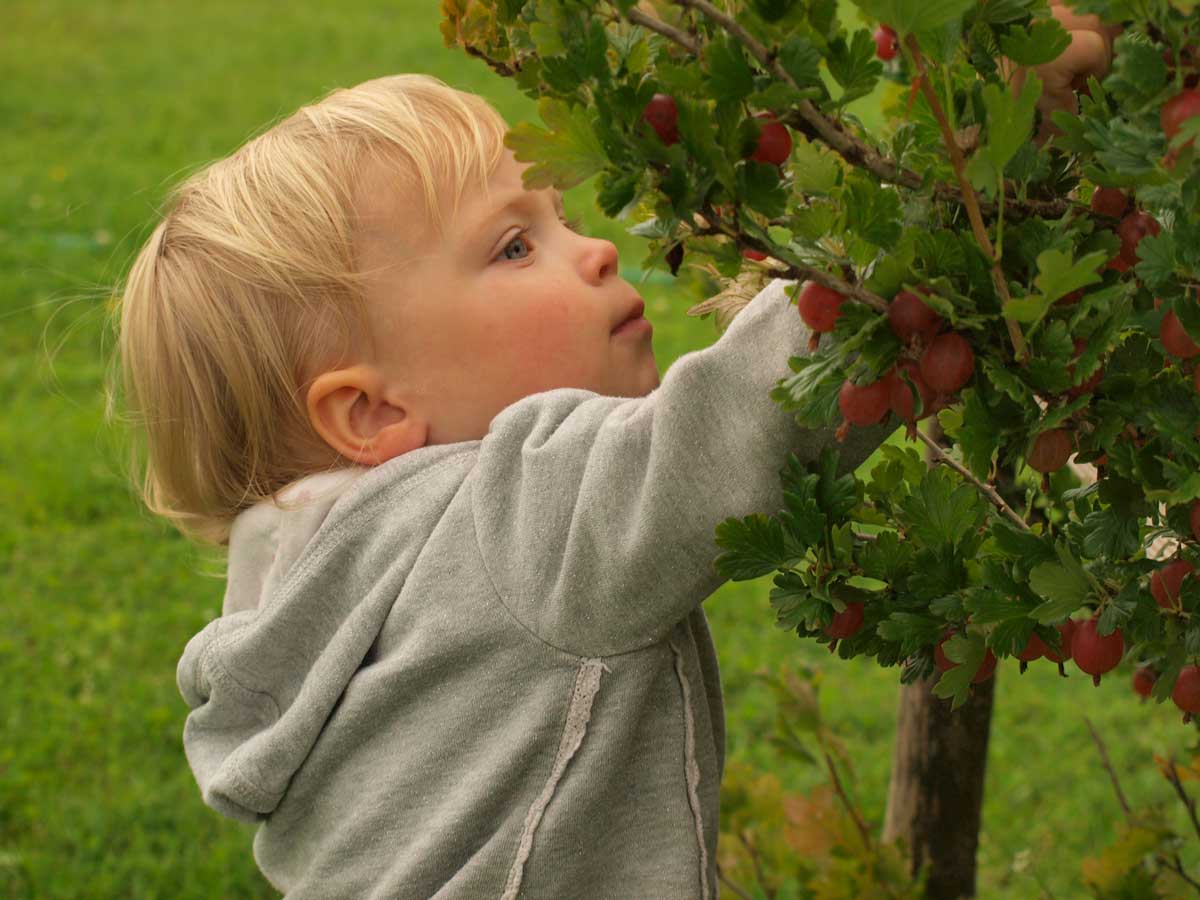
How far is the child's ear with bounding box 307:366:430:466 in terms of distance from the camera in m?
2.08

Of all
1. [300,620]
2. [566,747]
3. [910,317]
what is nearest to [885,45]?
[910,317]

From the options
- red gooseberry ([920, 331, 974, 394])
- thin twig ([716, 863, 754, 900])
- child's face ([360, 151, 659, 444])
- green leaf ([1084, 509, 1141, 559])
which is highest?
red gooseberry ([920, 331, 974, 394])

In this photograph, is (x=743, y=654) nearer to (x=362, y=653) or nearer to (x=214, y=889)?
(x=214, y=889)

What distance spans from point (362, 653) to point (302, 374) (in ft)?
1.37

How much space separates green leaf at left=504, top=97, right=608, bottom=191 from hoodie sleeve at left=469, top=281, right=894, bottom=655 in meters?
0.36

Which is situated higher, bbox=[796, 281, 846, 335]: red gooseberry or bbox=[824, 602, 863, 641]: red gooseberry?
bbox=[796, 281, 846, 335]: red gooseberry

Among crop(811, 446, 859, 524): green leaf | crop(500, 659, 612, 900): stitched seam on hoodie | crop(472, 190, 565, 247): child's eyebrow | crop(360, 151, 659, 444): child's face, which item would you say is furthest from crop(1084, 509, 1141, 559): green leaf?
crop(472, 190, 565, 247): child's eyebrow

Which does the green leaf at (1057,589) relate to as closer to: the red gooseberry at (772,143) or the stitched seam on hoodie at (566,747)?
the red gooseberry at (772,143)

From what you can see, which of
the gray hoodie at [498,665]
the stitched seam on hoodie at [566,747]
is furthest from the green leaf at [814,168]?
the stitched seam on hoodie at [566,747]

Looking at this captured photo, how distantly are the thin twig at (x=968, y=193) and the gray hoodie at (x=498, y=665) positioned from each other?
393mm

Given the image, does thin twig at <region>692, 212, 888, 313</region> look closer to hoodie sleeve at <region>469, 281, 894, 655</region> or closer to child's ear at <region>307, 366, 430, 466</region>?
hoodie sleeve at <region>469, 281, 894, 655</region>

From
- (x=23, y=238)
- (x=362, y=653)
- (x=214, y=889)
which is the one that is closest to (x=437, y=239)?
(x=362, y=653)

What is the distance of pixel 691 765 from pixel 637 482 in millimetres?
515

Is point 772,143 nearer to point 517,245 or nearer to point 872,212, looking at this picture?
point 872,212
